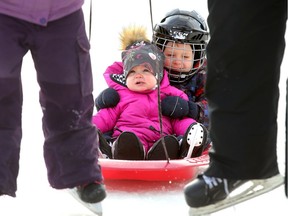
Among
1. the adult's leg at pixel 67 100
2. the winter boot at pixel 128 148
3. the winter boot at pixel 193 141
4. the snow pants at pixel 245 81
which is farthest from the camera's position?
the winter boot at pixel 193 141

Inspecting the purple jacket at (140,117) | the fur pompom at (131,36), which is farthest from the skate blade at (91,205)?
the fur pompom at (131,36)

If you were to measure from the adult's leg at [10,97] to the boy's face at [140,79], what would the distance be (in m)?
1.03

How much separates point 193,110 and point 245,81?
137 centimetres

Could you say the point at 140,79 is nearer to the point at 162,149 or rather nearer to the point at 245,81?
the point at 162,149

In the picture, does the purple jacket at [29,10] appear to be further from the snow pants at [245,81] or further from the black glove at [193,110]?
the black glove at [193,110]

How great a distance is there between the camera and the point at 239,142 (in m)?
2.36

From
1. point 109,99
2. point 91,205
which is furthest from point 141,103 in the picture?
point 91,205

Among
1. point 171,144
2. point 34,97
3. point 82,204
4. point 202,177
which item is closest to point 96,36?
point 34,97

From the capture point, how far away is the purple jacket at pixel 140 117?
Answer: 361 cm

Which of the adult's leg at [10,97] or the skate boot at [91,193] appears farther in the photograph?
the skate boot at [91,193]

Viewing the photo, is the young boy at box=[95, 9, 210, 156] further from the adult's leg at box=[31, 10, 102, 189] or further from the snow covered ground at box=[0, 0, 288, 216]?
the adult's leg at box=[31, 10, 102, 189]

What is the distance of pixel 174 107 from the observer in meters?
3.63

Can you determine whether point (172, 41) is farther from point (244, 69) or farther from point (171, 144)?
point (244, 69)

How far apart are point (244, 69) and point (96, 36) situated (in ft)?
14.5
